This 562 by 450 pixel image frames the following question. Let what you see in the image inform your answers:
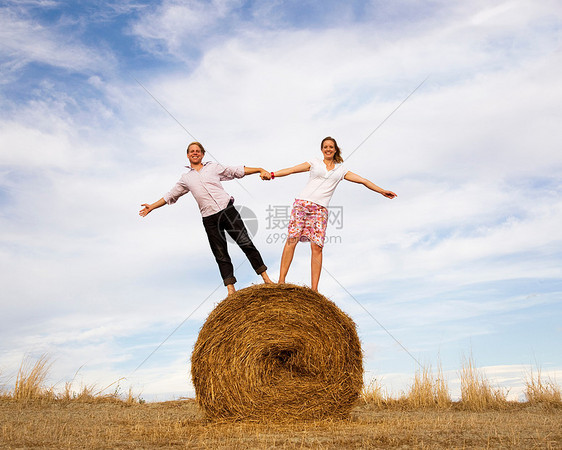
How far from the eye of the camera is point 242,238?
7371 mm

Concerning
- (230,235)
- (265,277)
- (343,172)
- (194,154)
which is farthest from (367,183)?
(194,154)

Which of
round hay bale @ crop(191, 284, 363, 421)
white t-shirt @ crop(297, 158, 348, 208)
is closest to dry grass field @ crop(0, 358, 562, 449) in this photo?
round hay bale @ crop(191, 284, 363, 421)

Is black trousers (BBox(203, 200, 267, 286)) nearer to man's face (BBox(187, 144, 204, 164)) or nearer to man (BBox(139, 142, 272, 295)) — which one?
man (BBox(139, 142, 272, 295))

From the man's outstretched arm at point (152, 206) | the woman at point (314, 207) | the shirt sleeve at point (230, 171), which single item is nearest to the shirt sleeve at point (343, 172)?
the woman at point (314, 207)

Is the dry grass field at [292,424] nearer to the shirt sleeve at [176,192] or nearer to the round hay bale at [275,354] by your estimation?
the round hay bale at [275,354]

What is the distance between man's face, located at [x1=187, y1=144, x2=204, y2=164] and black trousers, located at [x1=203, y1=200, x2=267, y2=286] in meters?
0.76

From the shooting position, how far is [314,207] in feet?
23.7

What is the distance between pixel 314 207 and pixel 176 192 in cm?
198

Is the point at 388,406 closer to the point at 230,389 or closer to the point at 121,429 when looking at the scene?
the point at 230,389

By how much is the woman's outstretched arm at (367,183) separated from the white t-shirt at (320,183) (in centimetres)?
18

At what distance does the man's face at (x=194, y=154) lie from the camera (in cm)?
768

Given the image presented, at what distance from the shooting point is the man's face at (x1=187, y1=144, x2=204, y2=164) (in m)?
7.68

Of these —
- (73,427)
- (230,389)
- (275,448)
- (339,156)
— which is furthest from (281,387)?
(339,156)

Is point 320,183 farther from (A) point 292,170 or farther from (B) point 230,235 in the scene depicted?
(B) point 230,235
